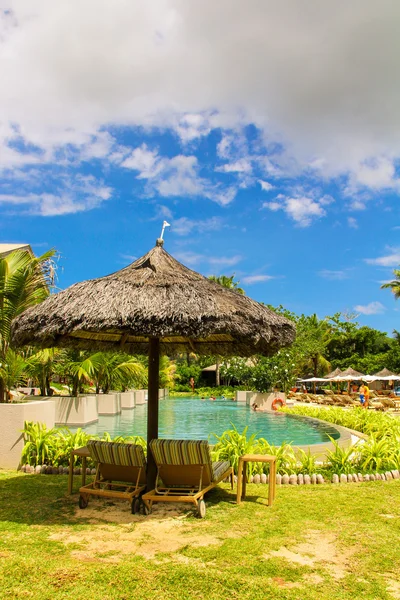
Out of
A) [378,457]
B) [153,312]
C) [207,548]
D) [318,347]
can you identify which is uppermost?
[318,347]

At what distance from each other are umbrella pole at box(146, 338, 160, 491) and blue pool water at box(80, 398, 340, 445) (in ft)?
15.3

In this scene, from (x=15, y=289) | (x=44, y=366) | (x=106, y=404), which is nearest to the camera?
(x=15, y=289)

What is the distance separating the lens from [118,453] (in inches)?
207

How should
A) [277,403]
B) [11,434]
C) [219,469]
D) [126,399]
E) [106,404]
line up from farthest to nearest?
[277,403], [126,399], [106,404], [11,434], [219,469]

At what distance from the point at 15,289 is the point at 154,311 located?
14.3 feet

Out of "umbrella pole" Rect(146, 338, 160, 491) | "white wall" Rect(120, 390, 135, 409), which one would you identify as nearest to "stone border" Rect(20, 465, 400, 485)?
"umbrella pole" Rect(146, 338, 160, 491)

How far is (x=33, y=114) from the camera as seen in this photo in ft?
35.0

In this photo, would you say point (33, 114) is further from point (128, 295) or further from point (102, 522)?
point (102, 522)

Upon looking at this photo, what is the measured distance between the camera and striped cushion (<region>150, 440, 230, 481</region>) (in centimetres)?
498

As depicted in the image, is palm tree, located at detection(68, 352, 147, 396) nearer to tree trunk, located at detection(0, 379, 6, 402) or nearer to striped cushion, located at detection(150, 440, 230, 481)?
tree trunk, located at detection(0, 379, 6, 402)

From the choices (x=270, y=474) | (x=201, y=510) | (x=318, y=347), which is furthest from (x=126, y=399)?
(x=318, y=347)

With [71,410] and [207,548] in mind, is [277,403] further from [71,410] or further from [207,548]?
[207,548]

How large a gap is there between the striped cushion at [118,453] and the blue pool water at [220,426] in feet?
17.5

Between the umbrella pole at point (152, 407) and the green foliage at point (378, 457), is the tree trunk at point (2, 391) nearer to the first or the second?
the umbrella pole at point (152, 407)
